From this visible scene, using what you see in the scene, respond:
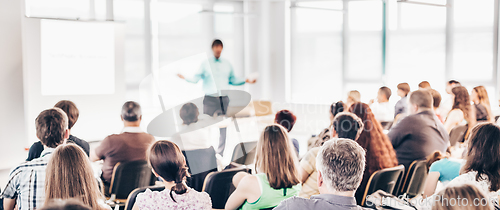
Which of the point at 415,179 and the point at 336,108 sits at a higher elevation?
the point at 336,108

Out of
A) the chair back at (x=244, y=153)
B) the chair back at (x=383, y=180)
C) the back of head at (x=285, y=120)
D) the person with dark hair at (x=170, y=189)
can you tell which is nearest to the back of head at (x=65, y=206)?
the person with dark hair at (x=170, y=189)

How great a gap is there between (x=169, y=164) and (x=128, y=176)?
3.84 ft

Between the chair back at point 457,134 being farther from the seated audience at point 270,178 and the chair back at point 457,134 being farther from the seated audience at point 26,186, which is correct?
the seated audience at point 26,186

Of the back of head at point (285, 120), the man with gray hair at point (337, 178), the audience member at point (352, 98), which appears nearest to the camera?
the man with gray hair at point (337, 178)

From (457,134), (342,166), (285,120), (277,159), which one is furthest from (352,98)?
(342,166)

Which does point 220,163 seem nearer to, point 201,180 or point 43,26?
point 201,180

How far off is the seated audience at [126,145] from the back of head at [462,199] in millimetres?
2391

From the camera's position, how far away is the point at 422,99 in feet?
12.1

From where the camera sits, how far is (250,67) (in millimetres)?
9398

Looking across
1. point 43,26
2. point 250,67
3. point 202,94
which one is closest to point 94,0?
point 43,26

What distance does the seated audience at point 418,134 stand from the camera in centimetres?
362

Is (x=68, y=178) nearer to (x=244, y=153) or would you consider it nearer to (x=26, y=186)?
(x=26, y=186)

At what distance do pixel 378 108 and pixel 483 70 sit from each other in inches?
103

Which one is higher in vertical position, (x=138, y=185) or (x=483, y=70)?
(x=483, y=70)
